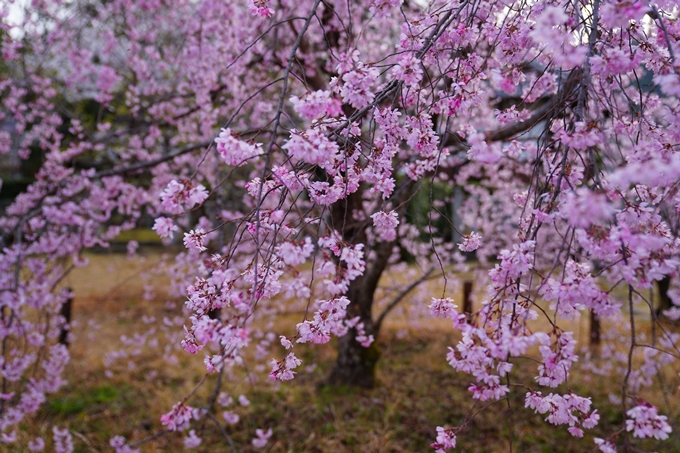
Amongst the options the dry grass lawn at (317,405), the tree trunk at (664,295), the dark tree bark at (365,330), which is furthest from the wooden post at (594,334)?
the dark tree bark at (365,330)

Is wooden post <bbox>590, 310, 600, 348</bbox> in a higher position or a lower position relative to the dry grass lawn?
higher

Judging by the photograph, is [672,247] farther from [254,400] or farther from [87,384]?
[87,384]

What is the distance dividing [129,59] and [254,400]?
3.62m

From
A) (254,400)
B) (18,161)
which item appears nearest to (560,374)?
(254,400)

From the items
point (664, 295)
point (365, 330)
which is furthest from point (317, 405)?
point (664, 295)

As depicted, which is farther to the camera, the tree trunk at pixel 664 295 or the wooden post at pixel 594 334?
the tree trunk at pixel 664 295

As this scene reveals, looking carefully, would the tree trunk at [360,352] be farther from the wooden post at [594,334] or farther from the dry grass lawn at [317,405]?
the wooden post at [594,334]

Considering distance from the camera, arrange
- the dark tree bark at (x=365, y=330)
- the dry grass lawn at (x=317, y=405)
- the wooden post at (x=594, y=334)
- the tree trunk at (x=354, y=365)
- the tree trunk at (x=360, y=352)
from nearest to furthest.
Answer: the dry grass lawn at (x=317, y=405)
the dark tree bark at (x=365, y=330)
the tree trunk at (x=360, y=352)
the tree trunk at (x=354, y=365)
the wooden post at (x=594, y=334)

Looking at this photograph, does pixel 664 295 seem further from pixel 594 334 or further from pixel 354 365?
pixel 354 365

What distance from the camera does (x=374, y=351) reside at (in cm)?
399

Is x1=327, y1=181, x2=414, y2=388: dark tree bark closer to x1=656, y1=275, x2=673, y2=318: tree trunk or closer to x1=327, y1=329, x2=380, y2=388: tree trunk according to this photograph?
x1=327, y1=329, x2=380, y2=388: tree trunk

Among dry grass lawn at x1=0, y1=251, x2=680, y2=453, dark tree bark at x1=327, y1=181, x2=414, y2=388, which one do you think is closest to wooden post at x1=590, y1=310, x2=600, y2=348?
dry grass lawn at x1=0, y1=251, x2=680, y2=453

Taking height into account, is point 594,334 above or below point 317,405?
above

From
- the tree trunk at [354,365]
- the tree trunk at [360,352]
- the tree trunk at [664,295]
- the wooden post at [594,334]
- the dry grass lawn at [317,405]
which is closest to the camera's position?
the dry grass lawn at [317,405]
